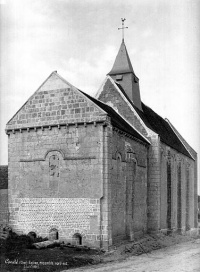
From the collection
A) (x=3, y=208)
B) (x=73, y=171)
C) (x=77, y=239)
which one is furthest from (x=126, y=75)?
(x=77, y=239)

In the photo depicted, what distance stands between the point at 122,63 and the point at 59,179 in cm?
1318

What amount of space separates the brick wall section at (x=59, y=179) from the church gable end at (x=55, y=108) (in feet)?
1.54

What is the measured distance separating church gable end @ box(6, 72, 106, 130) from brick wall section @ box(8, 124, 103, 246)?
1.54 ft

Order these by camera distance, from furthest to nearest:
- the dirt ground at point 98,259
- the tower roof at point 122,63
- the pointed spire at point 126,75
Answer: the tower roof at point 122,63
the pointed spire at point 126,75
the dirt ground at point 98,259

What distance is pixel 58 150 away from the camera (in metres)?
20.0

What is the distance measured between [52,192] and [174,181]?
13311 millimetres

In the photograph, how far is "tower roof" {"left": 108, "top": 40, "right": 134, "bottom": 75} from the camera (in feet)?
96.4

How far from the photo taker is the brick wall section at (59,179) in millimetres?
18922

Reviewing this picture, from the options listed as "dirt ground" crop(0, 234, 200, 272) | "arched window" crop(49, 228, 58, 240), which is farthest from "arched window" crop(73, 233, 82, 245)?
"dirt ground" crop(0, 234, 200, 272)

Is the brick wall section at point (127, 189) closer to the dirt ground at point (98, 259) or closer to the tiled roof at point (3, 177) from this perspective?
the dirt ground at point (98, 259)

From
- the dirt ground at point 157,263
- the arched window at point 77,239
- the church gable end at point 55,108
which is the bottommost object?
the dirt ground at point 157,263

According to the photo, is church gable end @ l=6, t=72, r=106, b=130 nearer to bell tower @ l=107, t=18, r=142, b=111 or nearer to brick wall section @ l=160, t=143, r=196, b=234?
brick wall section @ l=160, t=143, r=196, b=234

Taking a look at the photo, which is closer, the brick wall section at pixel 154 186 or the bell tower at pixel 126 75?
the brick wall section at pixel 154 186

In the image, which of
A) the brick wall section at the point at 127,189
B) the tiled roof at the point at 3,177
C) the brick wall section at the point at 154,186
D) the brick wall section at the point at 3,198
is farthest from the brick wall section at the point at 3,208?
the brick wall section at the point at 154,186
